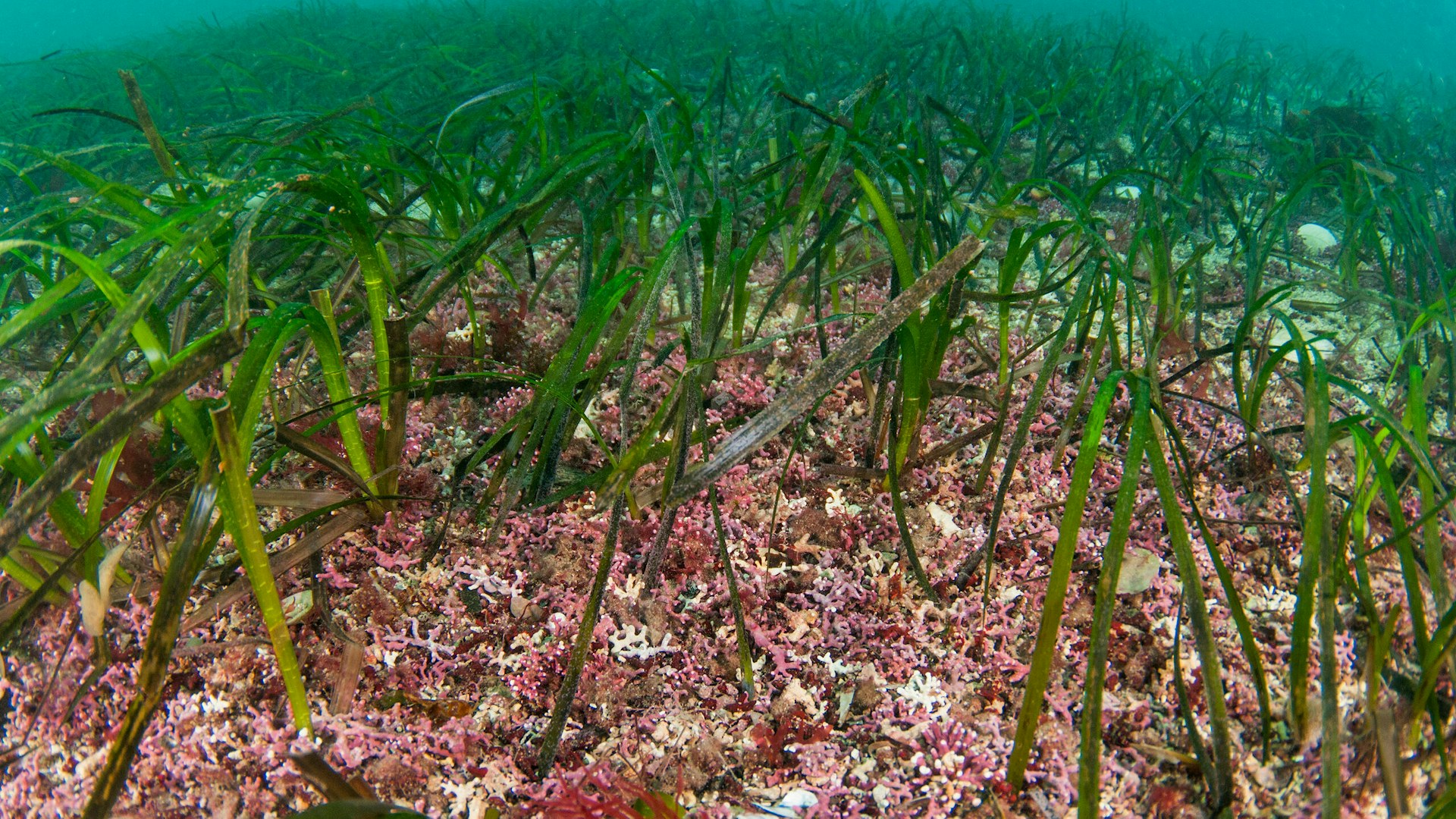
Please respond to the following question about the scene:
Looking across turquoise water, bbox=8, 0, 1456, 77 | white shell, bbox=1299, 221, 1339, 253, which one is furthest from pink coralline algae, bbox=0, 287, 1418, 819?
turquoise water, bbox=8, 0, 1456, 77

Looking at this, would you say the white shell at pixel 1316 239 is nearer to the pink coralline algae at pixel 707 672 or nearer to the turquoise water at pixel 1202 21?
the pink coralline algae at pixel 707 672

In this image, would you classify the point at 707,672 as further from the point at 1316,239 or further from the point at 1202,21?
the point at 1202,21

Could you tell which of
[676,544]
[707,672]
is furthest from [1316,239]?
[707,672]

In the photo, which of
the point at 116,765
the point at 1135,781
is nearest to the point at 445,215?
the point at 116,765

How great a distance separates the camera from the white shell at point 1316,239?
523 cm

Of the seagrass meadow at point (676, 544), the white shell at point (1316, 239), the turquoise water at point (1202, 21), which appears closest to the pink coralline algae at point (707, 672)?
the seagrass meadow at point (676, 544)

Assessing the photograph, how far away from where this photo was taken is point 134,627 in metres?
1.94

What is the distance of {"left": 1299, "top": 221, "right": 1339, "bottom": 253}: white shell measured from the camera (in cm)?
523

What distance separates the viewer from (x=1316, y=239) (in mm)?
5266

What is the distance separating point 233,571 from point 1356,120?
11575mm

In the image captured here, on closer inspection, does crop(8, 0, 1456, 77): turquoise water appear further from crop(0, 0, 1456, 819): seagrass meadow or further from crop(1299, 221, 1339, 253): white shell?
crop(0, 0, 1456, 819): seagrass meadow

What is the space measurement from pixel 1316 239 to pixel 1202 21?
50670 millimetres

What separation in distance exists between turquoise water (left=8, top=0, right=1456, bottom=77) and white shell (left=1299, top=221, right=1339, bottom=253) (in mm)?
24933

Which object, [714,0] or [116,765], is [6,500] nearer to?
[116,765]
